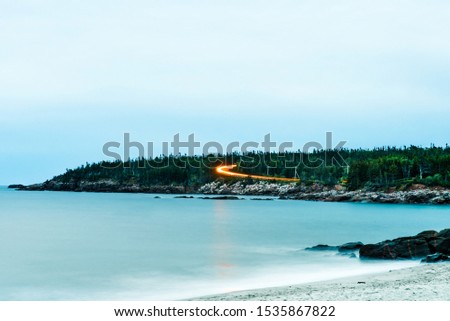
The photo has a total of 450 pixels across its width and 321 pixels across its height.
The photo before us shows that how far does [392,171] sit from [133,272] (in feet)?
301

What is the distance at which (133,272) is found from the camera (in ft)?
75.6

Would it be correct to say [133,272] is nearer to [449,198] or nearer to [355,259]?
[355,259]

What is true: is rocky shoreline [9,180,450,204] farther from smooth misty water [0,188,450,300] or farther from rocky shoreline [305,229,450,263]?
rocky shoreline [305,229,450,263]

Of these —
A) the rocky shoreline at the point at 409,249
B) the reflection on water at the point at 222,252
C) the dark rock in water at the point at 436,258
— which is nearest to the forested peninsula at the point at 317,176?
the reflection on water at the point at 222,252

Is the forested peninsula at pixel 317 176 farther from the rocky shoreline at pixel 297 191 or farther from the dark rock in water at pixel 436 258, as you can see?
the dark rock in water at pixel 436 258

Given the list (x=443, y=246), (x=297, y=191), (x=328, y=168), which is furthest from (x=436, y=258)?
(x=328, y=168)

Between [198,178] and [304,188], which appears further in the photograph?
[198,178]

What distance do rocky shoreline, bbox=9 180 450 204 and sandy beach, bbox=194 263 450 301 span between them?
2913 inches

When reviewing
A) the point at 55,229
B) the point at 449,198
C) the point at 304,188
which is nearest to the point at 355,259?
the point at 55,229

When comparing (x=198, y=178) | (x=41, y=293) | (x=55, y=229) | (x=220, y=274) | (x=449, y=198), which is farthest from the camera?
(x=198, y=178)

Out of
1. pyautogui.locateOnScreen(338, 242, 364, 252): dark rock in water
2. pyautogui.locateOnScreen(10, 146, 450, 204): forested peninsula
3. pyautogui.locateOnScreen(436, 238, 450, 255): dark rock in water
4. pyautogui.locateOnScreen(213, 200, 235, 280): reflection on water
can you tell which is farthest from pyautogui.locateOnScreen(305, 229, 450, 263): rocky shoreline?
pyautogui.locateOnScreen(10, 146, 450, 204): forested peninsula

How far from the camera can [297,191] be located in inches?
4727
